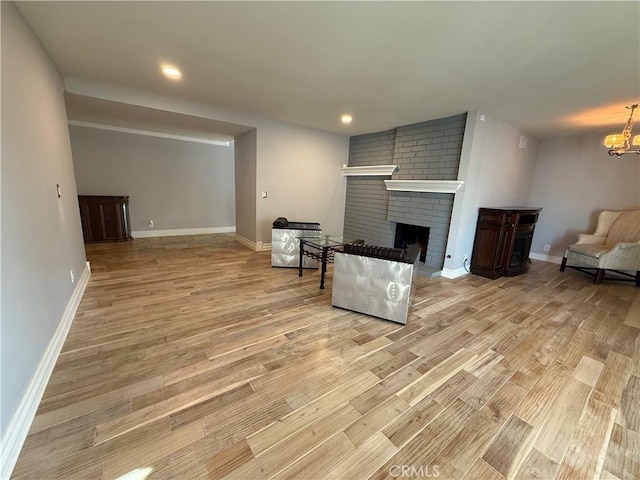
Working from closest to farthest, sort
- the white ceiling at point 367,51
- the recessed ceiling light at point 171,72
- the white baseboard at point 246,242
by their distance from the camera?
the white ceiling at point 367,51 < the recessed ceiling light at point 171,72 < the white baseboard at point 246,242

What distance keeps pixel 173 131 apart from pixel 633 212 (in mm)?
8255

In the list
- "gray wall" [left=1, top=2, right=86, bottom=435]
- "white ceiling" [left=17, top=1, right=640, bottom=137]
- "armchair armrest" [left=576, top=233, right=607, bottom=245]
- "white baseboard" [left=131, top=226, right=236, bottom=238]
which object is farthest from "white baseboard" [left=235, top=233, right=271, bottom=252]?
"armchair armrest" [left=576, top=233, right=607, bottom=245]

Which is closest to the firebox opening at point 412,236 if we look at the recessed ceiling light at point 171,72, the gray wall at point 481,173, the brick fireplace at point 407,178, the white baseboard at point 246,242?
the brick fireplace at point 407,178

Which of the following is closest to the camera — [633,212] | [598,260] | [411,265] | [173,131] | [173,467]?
[173,467]

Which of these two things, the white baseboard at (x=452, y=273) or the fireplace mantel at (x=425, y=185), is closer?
the fireplace mantel at (x=425, y=185)

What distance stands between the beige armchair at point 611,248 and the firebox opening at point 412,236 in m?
2.25

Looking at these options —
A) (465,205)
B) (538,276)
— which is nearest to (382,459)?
(465,205)

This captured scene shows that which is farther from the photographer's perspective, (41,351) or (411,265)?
(411,265)

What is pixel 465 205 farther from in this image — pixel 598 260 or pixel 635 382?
pixel 635 382

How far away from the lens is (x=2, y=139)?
1.44m

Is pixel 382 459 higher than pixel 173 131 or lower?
lower

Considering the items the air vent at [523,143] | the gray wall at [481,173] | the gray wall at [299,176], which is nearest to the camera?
the gray wall at [481,173]

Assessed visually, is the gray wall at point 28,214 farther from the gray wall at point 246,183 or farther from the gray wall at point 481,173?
the gray wall at point 481,173

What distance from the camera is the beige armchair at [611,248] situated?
3646 mm
